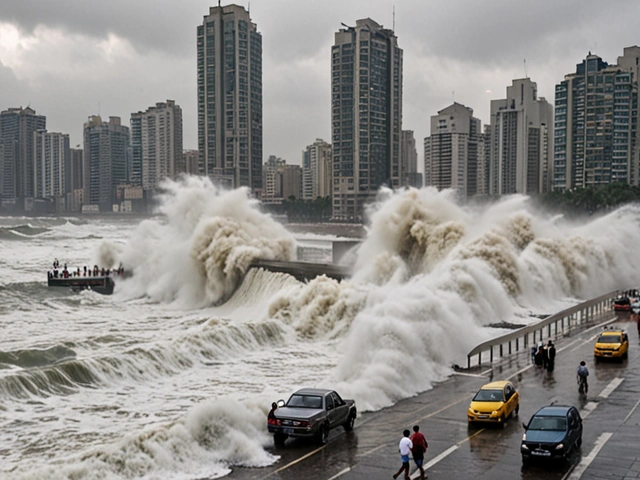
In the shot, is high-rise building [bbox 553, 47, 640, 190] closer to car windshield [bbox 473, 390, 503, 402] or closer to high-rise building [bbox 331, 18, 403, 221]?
high-rise building [bbox 331, 18, 403, 221]

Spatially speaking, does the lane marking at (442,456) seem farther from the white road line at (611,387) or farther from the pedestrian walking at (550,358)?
the pedestrian walking at (550,358)

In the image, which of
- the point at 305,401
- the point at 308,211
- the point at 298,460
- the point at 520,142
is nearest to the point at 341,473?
the point at 298,460

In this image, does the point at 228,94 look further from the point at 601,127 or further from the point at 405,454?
the point at 405,454

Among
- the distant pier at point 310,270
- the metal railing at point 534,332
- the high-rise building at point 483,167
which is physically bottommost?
the metal railing at point 534,332

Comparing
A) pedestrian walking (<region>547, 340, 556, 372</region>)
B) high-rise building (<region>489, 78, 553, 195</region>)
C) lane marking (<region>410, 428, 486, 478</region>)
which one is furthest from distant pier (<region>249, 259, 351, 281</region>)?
high-rise building (<region>489, 78, 553, 195</region>)

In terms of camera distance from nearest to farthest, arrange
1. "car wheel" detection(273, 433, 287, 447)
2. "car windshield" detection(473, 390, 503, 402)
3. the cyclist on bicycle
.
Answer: "car wheel" detection(273, 433, 287, 447) < "car windshield" detection(473, 390, 503, 402) < the cyclist on bicycle

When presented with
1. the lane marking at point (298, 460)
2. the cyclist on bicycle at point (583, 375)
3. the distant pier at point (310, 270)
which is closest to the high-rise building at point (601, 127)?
the distant pier at point (310, 270)
